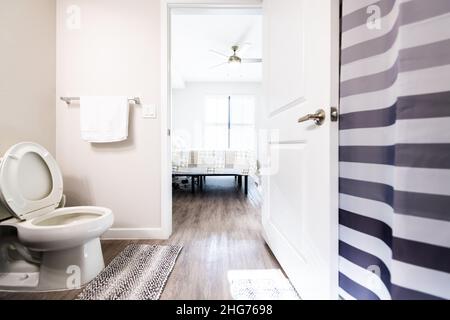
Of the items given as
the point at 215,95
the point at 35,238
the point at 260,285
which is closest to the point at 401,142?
the point at 260,285

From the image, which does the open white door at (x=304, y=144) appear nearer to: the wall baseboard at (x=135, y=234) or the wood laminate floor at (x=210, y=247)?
the wood laminate floor at (x=210, y=247)

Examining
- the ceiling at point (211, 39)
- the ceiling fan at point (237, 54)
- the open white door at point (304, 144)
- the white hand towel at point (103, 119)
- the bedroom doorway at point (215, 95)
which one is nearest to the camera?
the open white door at point (304, 144)

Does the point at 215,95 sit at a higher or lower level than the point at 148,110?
higher

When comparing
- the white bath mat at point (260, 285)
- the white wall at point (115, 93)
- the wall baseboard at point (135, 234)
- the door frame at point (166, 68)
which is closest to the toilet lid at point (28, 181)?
the white wall at point (115, 93)

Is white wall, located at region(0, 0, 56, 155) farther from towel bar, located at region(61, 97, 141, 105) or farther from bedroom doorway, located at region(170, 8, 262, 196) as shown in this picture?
bedroom doorway, located at region(170, 8, 262, 196)

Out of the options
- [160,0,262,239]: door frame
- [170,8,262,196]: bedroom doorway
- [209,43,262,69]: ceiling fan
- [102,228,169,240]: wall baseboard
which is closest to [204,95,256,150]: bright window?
[170,8,262,196]: bedroom doorway

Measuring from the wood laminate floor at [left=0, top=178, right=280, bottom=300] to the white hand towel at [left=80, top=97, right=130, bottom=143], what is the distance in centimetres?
81

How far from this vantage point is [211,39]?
9.46 ft

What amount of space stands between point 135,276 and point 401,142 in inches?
51.0

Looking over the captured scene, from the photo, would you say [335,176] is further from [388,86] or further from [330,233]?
[388,86]

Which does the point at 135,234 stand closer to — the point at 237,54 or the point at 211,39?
the point at 211,39

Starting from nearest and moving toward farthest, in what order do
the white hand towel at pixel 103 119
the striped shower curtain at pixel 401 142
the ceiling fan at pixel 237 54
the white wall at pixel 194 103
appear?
the striped shower curtain at pixel 401 142, the white hand towel at pixel 103 119, the ceiling fan at pixel 237 54, the white wall at pixel 194 103

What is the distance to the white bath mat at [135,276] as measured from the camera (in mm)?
904

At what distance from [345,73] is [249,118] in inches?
176
